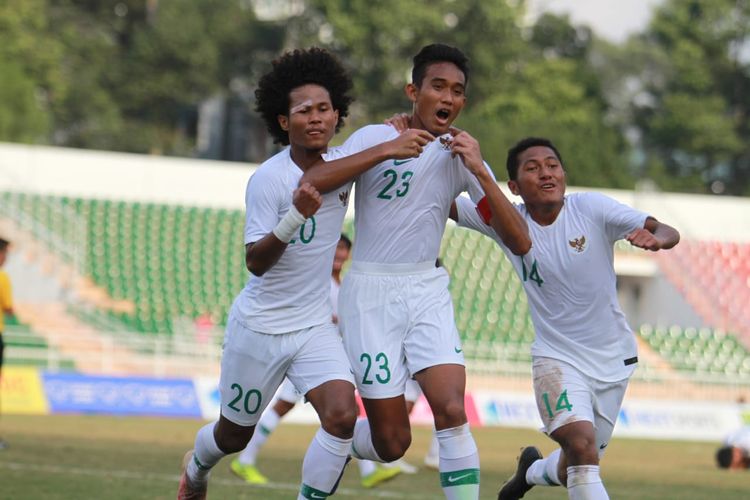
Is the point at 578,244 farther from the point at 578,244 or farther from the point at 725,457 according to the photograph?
the point at 725,457

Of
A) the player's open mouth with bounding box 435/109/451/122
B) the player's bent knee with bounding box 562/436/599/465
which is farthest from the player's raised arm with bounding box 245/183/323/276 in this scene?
the player's bent knee with bounding box 562/436/599/465

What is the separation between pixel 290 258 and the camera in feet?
24.5

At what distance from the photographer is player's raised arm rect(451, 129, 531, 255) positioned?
742 cm

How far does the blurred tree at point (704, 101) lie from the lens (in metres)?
60.7

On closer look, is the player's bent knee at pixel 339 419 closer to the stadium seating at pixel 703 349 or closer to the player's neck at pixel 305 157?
the player's neck at pixel 305 157

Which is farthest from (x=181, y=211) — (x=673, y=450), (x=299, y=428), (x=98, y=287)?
(x=673, y=450)

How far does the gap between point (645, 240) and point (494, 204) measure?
888 mm

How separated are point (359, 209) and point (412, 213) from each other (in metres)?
0.36

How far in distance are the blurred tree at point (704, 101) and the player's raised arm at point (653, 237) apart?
54144mm

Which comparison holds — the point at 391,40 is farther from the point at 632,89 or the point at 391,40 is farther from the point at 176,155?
the point at 632,89

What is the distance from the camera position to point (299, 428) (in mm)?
22359

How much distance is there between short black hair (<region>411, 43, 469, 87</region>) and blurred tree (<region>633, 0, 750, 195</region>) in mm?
54466

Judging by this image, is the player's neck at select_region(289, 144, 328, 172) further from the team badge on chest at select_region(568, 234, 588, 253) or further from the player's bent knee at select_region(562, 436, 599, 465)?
the player's bent knee at select_region(562, 436, 599, 465)

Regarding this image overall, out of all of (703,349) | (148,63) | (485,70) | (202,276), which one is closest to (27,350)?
(202,276)
